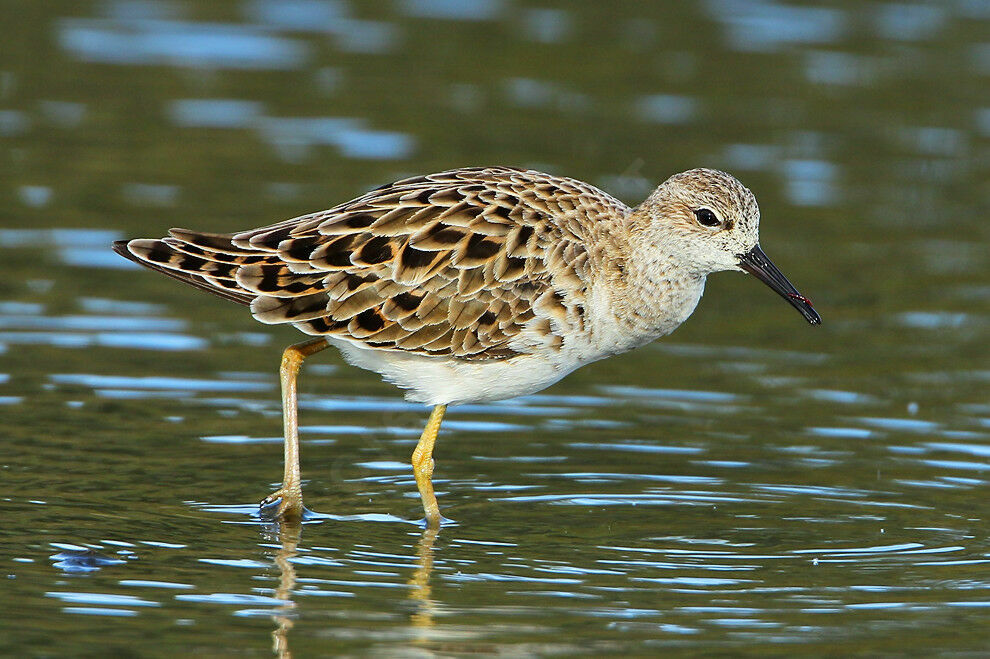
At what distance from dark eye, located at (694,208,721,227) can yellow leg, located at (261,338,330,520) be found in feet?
8.93

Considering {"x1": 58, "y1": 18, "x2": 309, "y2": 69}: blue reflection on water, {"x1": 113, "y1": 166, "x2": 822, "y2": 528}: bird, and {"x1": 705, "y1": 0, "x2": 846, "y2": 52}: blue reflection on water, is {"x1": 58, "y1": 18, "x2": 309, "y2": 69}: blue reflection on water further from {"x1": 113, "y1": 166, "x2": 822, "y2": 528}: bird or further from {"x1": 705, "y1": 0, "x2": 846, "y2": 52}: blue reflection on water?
{"x1": 113, "y1": 166, "x2": 822, "y2": 528}: bird

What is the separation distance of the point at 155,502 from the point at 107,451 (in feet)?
3.95

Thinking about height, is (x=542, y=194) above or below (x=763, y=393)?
above

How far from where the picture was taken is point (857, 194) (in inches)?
868

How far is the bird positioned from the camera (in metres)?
12.4

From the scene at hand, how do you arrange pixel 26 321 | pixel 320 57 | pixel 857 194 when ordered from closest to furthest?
pixel 26 321 < pixel 857 194 < pixel 320 57

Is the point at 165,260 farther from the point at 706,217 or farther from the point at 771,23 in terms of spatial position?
the point at 771,23

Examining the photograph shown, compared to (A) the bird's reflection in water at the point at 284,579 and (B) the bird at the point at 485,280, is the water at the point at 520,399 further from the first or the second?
(B) the bird at the point at 485,280

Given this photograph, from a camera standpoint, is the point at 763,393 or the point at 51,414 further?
the point at 763,393

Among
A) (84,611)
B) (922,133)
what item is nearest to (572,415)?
(84,611)

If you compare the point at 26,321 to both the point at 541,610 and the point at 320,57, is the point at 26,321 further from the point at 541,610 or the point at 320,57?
the point at 320,57

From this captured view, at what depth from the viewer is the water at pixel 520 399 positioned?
1072 centimetres

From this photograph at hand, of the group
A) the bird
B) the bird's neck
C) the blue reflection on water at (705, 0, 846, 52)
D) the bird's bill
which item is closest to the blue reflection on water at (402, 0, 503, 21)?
the blue reflection on water at (705, 0, 846, 52)

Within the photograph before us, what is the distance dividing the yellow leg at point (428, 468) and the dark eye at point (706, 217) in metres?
2.15
